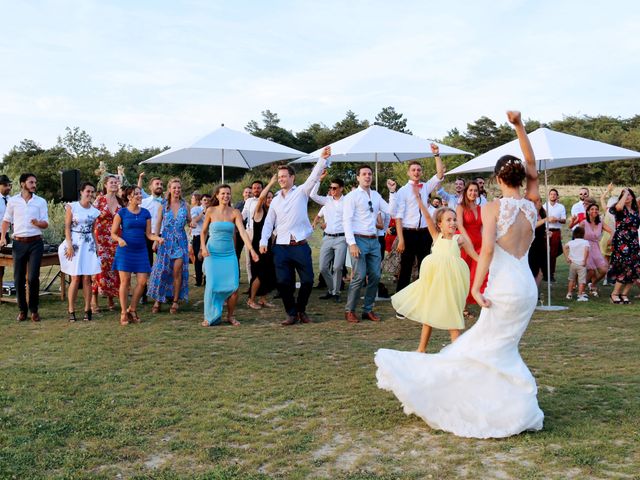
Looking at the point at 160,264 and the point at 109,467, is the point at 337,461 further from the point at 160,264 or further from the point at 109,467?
the point at 160,264

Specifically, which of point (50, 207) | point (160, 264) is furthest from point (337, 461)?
point (50, 207)

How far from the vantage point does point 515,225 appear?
15.4 feet

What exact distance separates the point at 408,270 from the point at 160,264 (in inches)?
144

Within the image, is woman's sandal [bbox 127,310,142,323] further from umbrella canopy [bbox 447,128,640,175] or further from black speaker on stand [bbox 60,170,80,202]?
umbrella canopy [bbox 447,128,640,175]

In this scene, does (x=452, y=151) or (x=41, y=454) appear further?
(x=452, y=151)

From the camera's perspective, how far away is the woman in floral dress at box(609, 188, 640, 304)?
10.7 meters

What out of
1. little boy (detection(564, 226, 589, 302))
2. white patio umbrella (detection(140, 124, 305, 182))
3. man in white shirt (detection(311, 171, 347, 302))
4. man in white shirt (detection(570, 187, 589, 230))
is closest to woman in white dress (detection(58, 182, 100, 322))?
white patio umbrella (detection(140, 124, 305, 182))

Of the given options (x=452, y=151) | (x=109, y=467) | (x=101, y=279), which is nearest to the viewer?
(x=109, y=467)

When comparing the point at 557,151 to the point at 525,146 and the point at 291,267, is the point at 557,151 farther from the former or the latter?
the point at 525,146

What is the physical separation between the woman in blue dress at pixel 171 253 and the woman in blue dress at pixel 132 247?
1.46ft

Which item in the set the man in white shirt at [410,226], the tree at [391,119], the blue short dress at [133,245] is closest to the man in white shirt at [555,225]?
the man in white shirt at [410,226]

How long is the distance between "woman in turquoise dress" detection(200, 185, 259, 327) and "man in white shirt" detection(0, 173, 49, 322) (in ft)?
7.53

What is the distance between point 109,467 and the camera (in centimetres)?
409

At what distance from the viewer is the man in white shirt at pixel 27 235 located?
369 inches
